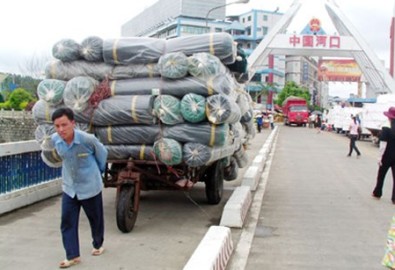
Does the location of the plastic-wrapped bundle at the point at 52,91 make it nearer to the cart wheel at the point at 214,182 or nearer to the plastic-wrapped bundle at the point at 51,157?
the plastic-wrapped bundle at the point at 51,157

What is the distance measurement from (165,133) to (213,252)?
7.06ft

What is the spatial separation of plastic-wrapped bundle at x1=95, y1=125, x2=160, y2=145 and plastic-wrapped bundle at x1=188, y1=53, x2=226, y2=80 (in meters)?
0.89

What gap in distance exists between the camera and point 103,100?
6.77 meters

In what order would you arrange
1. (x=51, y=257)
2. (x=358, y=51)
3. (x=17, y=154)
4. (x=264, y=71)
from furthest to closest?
1. (x=264, y=71)
2. (x=358, y=51)
3. (x=17, y=154)
4. (x=51, y=257)

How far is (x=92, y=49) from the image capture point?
687 cm

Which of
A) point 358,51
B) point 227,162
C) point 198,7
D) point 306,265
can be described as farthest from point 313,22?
point 198,7

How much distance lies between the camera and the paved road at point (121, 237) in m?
5.31

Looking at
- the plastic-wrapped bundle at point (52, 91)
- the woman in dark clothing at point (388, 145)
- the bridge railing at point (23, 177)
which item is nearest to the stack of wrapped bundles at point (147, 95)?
the plastic-wrapped bundle at point (52, 91)

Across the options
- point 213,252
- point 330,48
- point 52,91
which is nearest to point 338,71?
point 330,48

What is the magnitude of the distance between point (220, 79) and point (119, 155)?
1.72 m

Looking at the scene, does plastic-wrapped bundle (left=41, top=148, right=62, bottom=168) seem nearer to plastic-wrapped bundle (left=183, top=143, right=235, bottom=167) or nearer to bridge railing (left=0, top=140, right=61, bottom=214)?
bridge railing (left=0, top=140, right=61, bottom=214)

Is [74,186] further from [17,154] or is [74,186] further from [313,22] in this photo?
[313,22]

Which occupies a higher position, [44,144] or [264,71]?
[264,71]

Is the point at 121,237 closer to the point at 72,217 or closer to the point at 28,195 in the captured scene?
the point at 72,217
